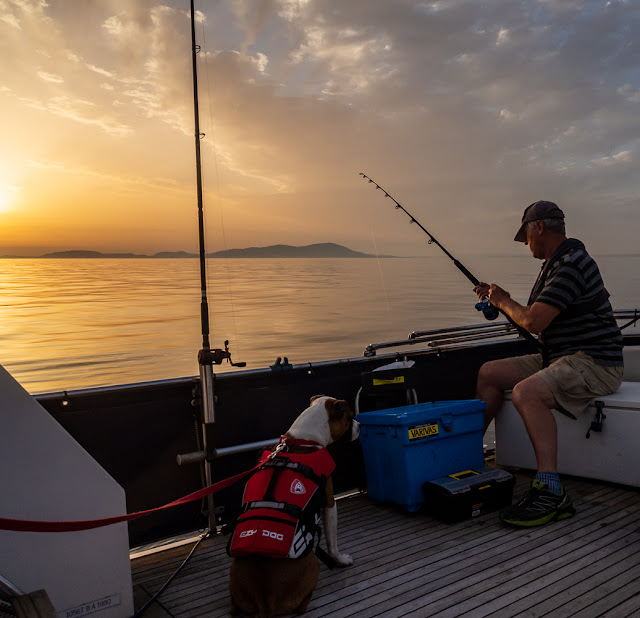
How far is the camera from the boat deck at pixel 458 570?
2260 mm

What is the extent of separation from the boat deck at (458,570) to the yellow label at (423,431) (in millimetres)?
466

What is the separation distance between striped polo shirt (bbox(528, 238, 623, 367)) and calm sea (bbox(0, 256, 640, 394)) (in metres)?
0.44

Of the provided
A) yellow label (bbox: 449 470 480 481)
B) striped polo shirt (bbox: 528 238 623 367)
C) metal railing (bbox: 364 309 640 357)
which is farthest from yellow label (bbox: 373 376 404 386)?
striped polo shirt (bbox: 528 238 623 367)

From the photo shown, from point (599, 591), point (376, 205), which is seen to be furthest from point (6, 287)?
point (599, 591)

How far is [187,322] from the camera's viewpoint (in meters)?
20.9

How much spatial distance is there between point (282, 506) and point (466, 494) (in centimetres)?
131

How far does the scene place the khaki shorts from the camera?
3.30 m

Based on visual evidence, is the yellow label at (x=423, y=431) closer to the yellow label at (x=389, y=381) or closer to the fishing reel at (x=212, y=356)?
the yellow label at (x=389, y=381)

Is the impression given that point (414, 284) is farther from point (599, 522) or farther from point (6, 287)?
point (599, 522)

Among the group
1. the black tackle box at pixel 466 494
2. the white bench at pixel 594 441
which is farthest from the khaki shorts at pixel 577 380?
the black tackle box at pixel 466 494

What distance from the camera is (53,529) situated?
1.80 meters

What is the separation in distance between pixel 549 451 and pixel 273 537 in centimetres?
180

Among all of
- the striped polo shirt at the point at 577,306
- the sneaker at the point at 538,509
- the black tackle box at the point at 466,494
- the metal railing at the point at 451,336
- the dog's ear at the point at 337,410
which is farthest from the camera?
the metal railing at the point at 451,336

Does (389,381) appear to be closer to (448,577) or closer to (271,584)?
(448,577)
